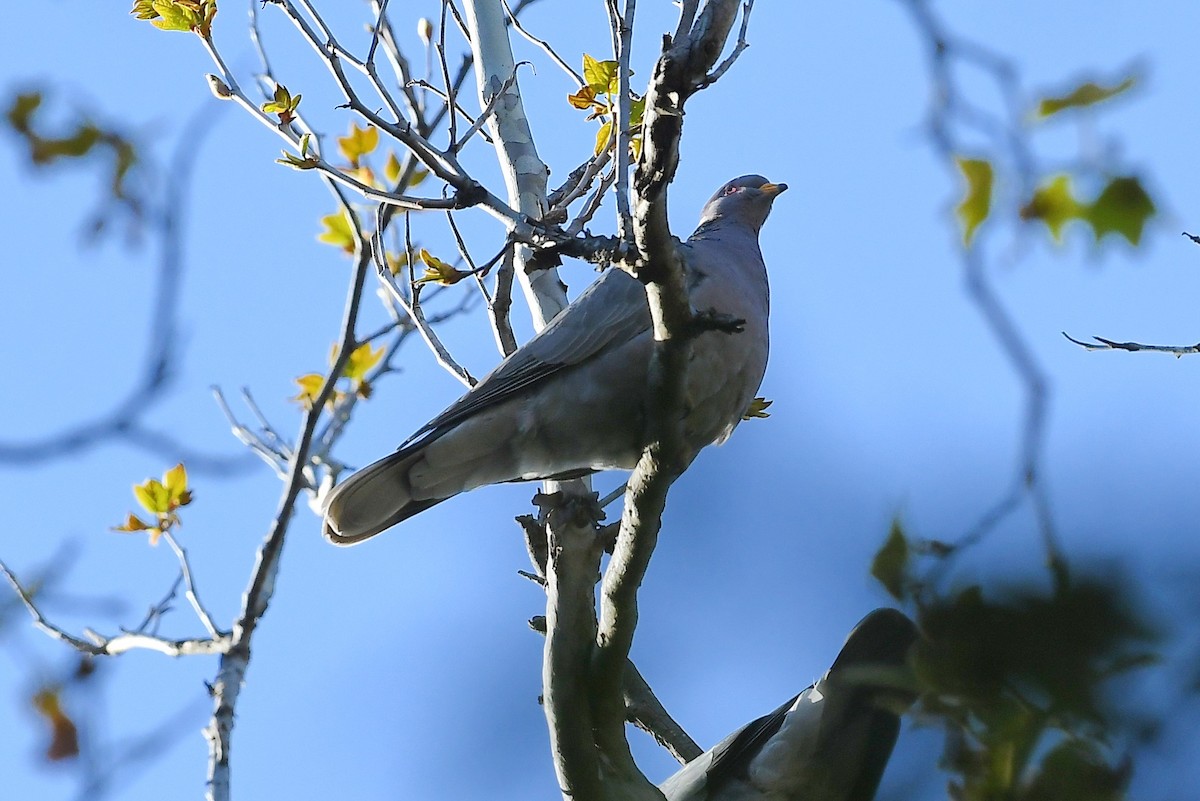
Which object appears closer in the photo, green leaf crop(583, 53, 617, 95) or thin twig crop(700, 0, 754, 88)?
thin twig crop(700, 0, 754, 88)

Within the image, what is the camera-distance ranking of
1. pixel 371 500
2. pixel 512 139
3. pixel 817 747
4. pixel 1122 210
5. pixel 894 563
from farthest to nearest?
pixel 512 139 < pixel 371 500 < pixel 817 747 < pixel 1122 210 < pixel 894 563

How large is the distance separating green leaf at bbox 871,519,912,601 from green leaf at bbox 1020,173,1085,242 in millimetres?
575

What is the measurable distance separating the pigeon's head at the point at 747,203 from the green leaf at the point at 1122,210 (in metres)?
2.70

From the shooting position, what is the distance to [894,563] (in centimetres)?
169

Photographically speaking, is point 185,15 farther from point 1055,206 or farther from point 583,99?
point 1055,206

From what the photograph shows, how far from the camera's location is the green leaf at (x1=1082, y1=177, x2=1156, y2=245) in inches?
74.8

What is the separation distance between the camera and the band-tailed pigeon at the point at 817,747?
9.67 feet

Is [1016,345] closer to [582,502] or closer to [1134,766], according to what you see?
[1134,766]

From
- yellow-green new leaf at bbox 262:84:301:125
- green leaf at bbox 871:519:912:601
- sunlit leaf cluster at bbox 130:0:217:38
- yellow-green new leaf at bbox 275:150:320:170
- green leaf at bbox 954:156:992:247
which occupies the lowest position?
green leaf at bbox 871:519:912:601

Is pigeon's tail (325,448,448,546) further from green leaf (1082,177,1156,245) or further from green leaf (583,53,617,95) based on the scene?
green leaf (1082,177,1156,245)

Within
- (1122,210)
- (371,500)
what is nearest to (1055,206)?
(1122,210)

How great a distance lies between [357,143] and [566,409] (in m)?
1.65

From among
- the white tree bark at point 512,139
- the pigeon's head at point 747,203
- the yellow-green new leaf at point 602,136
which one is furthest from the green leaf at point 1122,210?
the pigeon's head at point 747,203

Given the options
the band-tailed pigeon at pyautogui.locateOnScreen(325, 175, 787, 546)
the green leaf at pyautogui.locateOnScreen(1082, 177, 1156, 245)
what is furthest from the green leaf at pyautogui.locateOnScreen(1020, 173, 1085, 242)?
the band-tailed pigeon at pyautogui.locateOnScreen(325, 175, 787, 546)
